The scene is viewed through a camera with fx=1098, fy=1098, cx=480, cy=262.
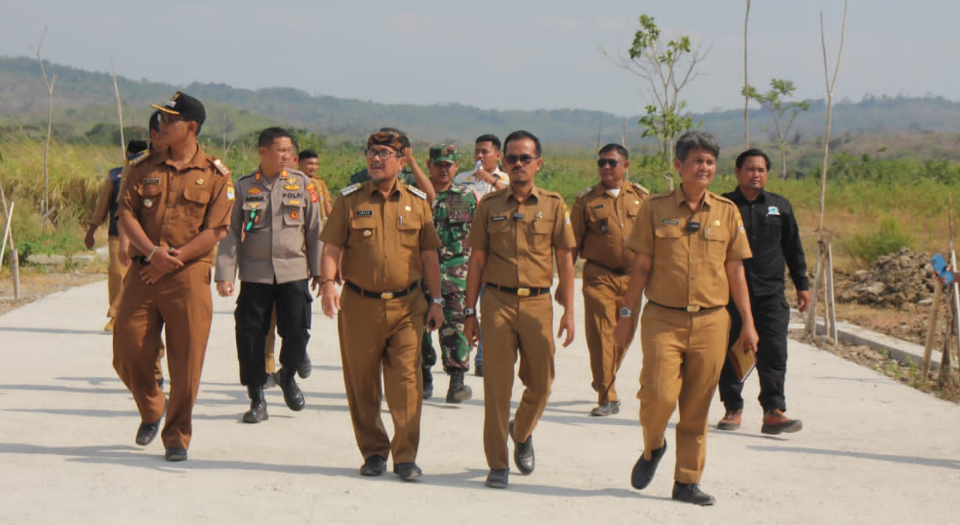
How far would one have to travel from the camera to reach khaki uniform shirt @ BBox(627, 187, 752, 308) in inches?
229

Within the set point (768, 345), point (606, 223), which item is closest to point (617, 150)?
point (606, 223)

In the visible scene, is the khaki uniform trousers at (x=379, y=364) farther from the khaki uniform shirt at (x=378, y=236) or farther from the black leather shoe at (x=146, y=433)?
the black leather shoe at (x=146, y=433)

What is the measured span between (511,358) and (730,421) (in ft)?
8.28

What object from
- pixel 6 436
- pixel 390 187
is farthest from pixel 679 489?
pixel 6 436

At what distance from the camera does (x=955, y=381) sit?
969cm

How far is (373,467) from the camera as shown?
6168 millimetres

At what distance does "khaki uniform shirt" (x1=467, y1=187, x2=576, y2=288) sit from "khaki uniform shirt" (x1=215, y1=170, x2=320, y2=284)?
180cm

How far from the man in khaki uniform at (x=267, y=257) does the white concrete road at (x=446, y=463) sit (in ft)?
1.61

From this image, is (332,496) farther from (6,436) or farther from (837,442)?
(837,442)

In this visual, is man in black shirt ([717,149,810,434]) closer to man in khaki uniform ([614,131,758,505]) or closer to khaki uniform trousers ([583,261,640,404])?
khaki uniform trousers ([583,261,640,404])

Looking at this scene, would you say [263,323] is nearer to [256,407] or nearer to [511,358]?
[256,407]

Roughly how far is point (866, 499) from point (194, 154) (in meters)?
4.29

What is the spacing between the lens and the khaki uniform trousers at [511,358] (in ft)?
19.9

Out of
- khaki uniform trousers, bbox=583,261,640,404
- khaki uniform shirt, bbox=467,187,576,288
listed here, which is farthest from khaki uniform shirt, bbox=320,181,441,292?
khaki uniform trousers, bbox=583,261,640,404
